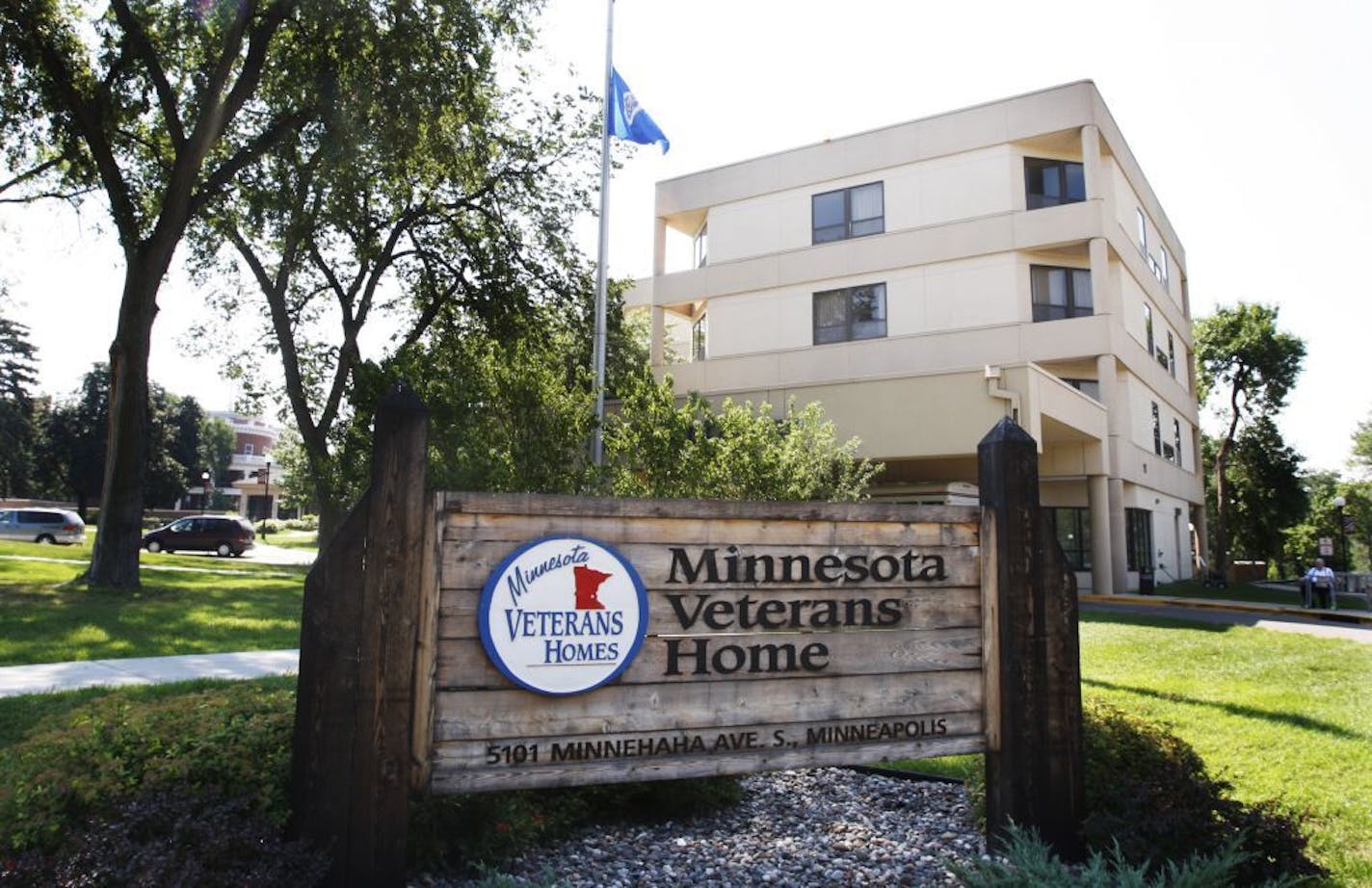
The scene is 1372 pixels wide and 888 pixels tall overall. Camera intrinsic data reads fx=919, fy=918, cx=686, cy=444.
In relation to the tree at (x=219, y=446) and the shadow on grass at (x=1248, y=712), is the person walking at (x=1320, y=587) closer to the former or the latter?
the shadow on grass at (x=1248, y=712)

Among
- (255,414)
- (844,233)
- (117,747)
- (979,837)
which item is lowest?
(979,837)

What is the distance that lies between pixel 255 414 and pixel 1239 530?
2151 inches

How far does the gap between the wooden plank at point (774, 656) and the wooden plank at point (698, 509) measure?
0.55 meters

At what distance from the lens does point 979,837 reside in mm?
5023

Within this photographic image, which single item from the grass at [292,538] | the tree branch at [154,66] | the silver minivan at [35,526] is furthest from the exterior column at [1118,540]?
the grass at [292,538]

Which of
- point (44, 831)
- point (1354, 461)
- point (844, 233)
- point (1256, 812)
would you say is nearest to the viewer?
point (44, 831)

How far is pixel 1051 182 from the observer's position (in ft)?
91.8

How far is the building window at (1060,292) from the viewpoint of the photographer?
27078 mm

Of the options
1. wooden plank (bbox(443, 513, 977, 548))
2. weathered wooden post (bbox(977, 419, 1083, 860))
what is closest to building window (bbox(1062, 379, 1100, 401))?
weathered wooden post (bbox(977, 419, 1083, 860))

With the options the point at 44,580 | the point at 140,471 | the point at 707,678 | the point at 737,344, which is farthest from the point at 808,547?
the point at 737,344

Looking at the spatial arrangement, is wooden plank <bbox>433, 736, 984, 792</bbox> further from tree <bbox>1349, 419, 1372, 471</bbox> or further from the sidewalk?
tree <bbox>1349, 419, 1372, 471</bbox>

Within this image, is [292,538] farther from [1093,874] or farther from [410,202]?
[1093,874]

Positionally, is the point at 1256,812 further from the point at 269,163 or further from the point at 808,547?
the point at 269,163

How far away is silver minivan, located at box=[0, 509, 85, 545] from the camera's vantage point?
3725 centimetres
